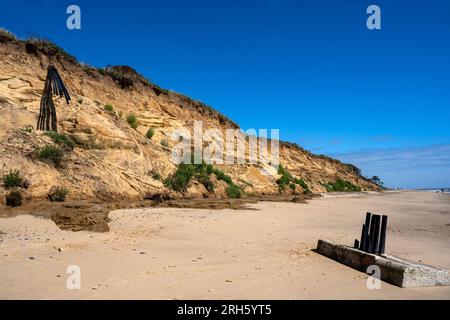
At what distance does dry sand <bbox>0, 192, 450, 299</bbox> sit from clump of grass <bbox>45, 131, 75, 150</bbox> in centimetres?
410

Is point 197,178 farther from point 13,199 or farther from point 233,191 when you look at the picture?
point 13,199

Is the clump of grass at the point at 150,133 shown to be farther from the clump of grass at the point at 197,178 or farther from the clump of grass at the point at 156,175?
the clump of grass at the point at 156,175

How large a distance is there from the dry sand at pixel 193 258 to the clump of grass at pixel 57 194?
206cm

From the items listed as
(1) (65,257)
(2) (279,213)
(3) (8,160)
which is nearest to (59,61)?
(3) (8,160)

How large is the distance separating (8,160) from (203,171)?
851 centimetres

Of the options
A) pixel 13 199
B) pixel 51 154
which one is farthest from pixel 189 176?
pixel 13 199

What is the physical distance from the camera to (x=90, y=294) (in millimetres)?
3877

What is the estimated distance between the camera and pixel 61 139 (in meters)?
12.8

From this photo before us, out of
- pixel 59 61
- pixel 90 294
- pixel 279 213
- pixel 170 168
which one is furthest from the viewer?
pixel 59 61

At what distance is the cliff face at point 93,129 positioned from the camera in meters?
11.8

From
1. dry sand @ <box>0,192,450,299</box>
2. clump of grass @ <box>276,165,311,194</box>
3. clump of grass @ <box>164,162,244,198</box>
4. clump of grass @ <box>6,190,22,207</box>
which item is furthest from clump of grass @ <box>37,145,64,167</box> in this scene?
clump of grass @ <box>276,165,311,194</box>

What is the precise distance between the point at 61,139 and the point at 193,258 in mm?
8873

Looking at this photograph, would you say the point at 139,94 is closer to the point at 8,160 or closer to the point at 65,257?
the point at 8,160

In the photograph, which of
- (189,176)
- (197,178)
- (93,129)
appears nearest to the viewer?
(93,129)
